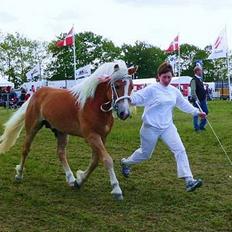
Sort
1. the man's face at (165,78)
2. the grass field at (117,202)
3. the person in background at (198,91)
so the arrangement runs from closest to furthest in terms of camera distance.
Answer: the grass field at (117,202)
the man's face at (165,78)
the person in background at (198,91)

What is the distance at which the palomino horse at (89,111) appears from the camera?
6.46m

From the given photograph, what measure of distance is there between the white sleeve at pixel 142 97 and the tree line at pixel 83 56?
74.0 m

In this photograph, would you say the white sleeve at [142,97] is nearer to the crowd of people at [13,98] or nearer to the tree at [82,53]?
the crowd of people at [13,98]

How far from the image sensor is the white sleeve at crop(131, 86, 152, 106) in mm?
6562

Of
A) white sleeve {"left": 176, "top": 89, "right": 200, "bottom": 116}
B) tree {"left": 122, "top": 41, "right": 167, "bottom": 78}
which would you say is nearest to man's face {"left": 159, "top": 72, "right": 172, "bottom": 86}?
white sleeve {"left": 176, "top": 89, "right": 200, "bottom": 116}

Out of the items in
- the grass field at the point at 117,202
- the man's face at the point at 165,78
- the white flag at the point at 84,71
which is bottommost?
the grass field at the point at 117,202

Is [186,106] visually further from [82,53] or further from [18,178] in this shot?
[82,53]

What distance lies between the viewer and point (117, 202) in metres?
6.29

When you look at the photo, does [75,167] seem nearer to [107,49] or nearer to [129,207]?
[129,207]

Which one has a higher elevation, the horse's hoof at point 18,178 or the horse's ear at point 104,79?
the horse's ear at point 104,79

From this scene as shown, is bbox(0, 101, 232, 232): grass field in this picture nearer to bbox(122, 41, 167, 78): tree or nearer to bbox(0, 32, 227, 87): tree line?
bbox(0, 32, 227, 87): tree line

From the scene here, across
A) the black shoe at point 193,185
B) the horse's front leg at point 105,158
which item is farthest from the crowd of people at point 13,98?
the black shoe at point 193,185

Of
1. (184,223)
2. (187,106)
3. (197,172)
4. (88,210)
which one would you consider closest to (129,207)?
(88,210)

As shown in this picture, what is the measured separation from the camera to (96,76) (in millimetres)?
6758
